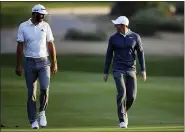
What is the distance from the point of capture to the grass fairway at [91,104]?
7.13 meters

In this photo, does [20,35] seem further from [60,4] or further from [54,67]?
[60,4]

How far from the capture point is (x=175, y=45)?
755 centimetres

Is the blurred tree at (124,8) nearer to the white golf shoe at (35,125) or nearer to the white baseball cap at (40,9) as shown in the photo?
the white baseball cap at (40,9)

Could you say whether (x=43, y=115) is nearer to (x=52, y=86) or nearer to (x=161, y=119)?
(x=52, y=86)

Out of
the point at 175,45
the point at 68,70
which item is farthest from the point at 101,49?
the point at 175,45

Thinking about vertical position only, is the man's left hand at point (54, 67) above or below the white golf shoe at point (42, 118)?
above

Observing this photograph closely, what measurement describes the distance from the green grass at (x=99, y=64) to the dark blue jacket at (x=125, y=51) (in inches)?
16.3

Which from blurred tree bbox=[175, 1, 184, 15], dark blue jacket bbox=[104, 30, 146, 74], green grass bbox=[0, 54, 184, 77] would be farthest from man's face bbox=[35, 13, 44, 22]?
blurred tree bbox=[175, 1, 184, 15]

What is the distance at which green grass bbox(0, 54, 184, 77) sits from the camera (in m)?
7.29

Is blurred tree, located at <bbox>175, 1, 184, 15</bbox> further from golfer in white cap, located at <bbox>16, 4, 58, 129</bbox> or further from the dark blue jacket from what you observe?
golfer in white cap, located at <bbox>16, 4, 58, 129</bbox>

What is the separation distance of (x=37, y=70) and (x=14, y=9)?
1074 mm

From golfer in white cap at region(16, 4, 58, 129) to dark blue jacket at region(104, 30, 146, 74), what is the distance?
2.30 feet

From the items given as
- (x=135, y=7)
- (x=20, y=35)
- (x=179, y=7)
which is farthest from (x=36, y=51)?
(x=179, y=7)

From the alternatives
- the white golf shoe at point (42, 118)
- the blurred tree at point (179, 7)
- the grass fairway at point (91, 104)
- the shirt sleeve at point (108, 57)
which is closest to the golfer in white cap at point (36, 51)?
the white golf shoe at point (42, 118)
